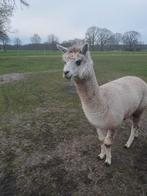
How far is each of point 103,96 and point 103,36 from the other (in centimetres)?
7353

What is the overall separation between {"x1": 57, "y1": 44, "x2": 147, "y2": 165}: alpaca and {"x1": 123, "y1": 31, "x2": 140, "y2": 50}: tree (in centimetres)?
6666

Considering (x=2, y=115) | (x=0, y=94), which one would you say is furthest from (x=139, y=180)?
(x=0, y=94)

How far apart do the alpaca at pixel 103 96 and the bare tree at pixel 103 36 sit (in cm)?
6870

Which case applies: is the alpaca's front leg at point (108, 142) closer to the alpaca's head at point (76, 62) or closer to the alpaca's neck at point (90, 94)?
the alpaca's neck at point (90, 94)

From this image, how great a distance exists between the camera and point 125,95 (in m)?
3.92

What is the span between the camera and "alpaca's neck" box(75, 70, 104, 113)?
3.29 meters

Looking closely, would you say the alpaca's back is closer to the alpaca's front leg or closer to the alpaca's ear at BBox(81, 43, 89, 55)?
the alpaca's front leg

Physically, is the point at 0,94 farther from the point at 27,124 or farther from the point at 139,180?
the point at 139,180

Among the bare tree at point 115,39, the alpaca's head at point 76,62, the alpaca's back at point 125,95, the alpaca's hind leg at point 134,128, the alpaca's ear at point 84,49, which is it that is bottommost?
the alpaca's hind leg at point 134,128

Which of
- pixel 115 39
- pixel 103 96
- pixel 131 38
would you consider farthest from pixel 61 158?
pixel 115 39

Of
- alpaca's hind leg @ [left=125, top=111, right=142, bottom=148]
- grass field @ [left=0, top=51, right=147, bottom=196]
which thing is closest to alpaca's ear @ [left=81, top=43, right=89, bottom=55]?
grass field @ [left=0, top=51, right=147, bottom=196]

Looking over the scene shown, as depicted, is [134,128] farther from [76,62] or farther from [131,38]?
[131,38]

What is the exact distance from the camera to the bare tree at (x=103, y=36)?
72.6m

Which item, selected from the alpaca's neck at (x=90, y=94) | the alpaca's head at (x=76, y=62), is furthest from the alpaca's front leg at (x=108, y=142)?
the alpaca's head at (x=76, y=62)
